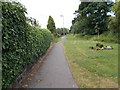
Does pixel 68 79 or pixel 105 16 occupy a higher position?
pixel 105 16

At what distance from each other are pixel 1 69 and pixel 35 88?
1.41m

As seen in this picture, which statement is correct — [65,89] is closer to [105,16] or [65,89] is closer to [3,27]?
[3,27]

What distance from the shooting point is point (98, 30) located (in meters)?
22.3

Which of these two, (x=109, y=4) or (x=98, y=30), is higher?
(x=109, y=4)

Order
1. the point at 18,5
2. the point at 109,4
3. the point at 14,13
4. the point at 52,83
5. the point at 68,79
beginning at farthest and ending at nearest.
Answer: the point at 109,4, the point at 68,79, the point at 52,83, the point at 18,5, the point at 14,13

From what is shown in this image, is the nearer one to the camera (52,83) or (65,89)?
(65,89)

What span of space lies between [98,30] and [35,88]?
22266mm

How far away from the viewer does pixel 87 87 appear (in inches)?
115

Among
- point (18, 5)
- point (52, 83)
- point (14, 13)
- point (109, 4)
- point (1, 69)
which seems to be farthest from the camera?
point (109, 4)

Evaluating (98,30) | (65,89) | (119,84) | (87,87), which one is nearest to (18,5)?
(65,89)

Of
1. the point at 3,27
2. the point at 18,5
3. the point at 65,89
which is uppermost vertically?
the point at 18,5

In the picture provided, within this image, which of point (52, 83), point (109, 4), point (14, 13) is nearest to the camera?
point (14, 13)

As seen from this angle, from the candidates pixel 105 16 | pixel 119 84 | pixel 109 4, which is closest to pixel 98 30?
pixel 105 16

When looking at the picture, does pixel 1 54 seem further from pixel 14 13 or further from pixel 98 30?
pixel 98 30
